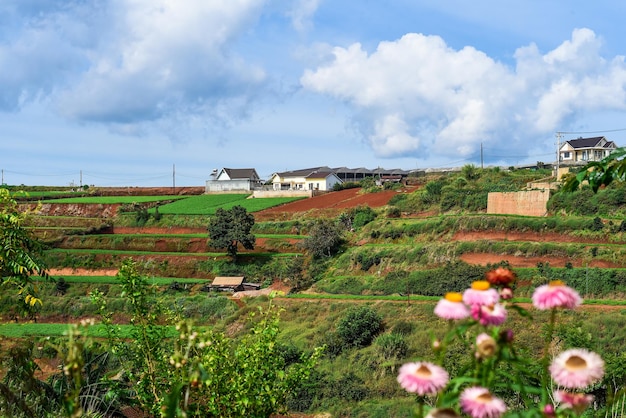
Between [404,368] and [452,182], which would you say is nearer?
[404,368]

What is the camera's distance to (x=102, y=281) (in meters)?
43.2

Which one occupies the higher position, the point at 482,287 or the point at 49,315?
the point at 482,287

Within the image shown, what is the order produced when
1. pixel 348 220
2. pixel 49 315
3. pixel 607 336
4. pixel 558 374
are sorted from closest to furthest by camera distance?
pixel 558 374 → pixel 607 336 → pixel 49 315 → pixel 348 220

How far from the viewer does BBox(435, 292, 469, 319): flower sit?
2631mm

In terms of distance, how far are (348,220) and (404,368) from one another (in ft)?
165

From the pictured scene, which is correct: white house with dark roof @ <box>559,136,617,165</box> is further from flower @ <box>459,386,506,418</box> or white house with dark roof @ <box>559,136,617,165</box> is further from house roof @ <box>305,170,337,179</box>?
flower @ <box>459,386,506,418</box>

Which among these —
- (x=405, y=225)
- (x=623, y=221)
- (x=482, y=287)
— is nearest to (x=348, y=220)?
(x=405, y=225)

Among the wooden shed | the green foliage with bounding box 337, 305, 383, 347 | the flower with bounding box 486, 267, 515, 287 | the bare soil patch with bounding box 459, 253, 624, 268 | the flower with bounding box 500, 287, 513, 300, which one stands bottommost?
the wooden shed

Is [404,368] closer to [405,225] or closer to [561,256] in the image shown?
[561,256]

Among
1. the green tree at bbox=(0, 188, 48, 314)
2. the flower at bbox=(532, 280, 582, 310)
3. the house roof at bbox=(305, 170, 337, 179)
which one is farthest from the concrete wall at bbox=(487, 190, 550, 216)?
the flower at bbox=(532, 280, 582, 310)

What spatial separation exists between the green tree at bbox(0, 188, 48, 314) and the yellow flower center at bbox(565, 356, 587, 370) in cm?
749

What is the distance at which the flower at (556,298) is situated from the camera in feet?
8.62

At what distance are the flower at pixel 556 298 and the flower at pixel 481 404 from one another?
1.51 feet

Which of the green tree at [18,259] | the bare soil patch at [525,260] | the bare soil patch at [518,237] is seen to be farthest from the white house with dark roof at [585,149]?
the green tree at [18,259]
